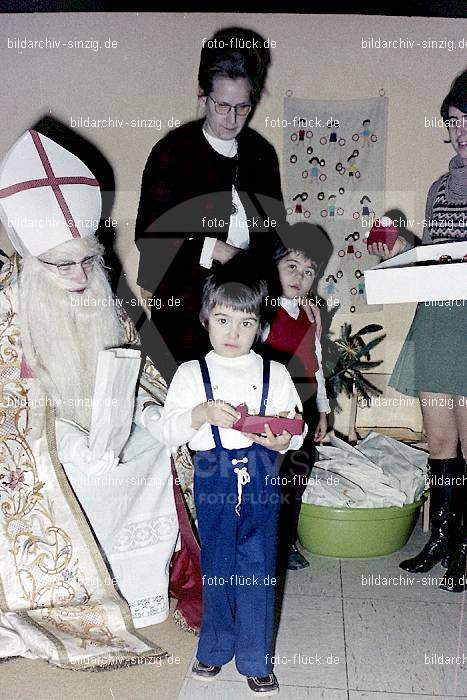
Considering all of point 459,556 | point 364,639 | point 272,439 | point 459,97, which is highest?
point 459,97

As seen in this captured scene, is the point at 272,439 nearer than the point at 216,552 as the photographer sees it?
Yes

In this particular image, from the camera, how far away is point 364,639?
2160 millimetres

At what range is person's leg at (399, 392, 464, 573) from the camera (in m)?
2.54

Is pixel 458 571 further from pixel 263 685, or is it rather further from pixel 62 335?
pixel 62 335

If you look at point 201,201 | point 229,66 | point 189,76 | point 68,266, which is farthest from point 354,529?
point 189,76

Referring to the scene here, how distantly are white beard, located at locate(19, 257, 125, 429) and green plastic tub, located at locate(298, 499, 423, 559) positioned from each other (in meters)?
1.11

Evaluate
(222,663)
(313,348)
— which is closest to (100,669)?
(222,663)

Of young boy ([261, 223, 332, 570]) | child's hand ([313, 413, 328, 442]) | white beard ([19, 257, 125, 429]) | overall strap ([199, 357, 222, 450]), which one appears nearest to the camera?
overall strap ([199, 357, 222, 450])

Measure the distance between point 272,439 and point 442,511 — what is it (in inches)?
44.7

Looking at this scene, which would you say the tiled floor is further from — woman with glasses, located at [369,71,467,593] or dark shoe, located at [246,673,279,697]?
woman with glasses, located at [369,71,467,593]

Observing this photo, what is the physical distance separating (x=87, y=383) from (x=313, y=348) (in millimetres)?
870

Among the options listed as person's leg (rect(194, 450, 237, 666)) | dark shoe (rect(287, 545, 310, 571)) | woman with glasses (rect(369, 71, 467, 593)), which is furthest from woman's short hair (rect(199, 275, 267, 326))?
dark shoe (rect(287, 545, 310, 571))

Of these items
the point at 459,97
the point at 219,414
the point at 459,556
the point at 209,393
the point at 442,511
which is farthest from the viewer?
the point at 442,511

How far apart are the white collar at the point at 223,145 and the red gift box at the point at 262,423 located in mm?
1181
